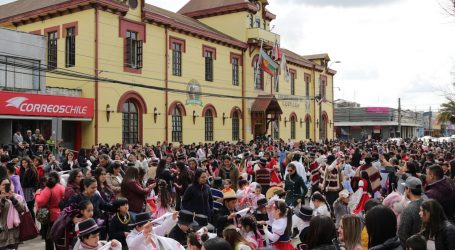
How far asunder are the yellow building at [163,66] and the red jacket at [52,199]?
9.86 m

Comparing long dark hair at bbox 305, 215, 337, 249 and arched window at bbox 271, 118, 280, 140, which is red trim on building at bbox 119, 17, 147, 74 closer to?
arched window at bbox 271, 118, 280, 140

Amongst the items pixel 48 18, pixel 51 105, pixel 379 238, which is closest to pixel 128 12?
pixel 48 18

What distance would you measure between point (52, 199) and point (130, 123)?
16.5 meters

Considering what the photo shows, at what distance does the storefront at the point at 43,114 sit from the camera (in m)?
17.9

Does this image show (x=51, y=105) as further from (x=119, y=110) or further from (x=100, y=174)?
(x=100, y=174)

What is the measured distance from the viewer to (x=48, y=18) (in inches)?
944

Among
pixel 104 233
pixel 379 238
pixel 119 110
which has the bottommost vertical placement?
pixel 104 233

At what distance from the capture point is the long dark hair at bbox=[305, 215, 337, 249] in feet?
14.4

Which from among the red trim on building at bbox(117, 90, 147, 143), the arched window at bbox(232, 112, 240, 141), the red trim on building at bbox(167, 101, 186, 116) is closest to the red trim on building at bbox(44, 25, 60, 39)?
the red trim on building at bbox(117, 90, 147, 143)

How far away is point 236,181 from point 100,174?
174 inches

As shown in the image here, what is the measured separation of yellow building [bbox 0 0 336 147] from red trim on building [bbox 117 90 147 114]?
0.17 feet

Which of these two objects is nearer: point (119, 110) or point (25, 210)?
point (25, 210)

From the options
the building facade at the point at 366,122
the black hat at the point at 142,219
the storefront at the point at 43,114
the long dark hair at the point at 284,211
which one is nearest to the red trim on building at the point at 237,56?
the storefront at the point at 43,114

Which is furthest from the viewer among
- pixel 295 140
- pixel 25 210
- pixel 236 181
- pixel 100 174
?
pixel 295 140
